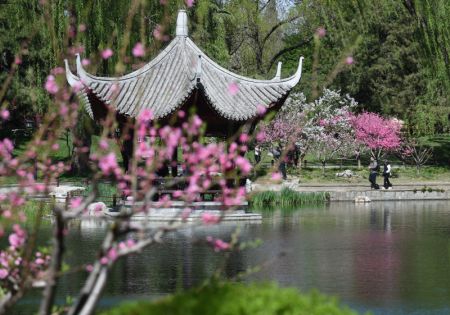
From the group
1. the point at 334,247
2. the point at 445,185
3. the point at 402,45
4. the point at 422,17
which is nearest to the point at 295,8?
the point at 402,45

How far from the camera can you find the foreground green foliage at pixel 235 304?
5098 millimetres

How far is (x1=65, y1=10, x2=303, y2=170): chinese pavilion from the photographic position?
2145 cm

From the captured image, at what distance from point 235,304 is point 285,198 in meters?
23.3

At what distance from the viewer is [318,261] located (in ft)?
48.1

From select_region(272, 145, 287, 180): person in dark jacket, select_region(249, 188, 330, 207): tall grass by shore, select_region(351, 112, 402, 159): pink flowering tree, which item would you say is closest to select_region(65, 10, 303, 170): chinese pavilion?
select_region(249, 188, 330, 207): tall grass by shore

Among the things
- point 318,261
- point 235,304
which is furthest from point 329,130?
point 235,304

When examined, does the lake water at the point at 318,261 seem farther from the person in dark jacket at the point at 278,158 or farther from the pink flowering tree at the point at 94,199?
the person in dark jacket at the point at 278,158

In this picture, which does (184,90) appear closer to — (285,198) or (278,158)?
(285,198)

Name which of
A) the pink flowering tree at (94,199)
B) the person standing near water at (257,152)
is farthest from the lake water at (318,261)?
the person standing near water at (257,152)

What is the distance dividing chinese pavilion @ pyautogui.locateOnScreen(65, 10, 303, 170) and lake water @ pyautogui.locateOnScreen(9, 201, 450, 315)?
274 cm

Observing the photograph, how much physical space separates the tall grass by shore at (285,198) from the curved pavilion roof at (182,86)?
18.2 ft

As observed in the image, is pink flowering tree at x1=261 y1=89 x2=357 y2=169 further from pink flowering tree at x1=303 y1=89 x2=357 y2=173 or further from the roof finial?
the roof finial

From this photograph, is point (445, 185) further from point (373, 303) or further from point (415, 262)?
point (373, 303)

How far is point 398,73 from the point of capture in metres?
46.1
